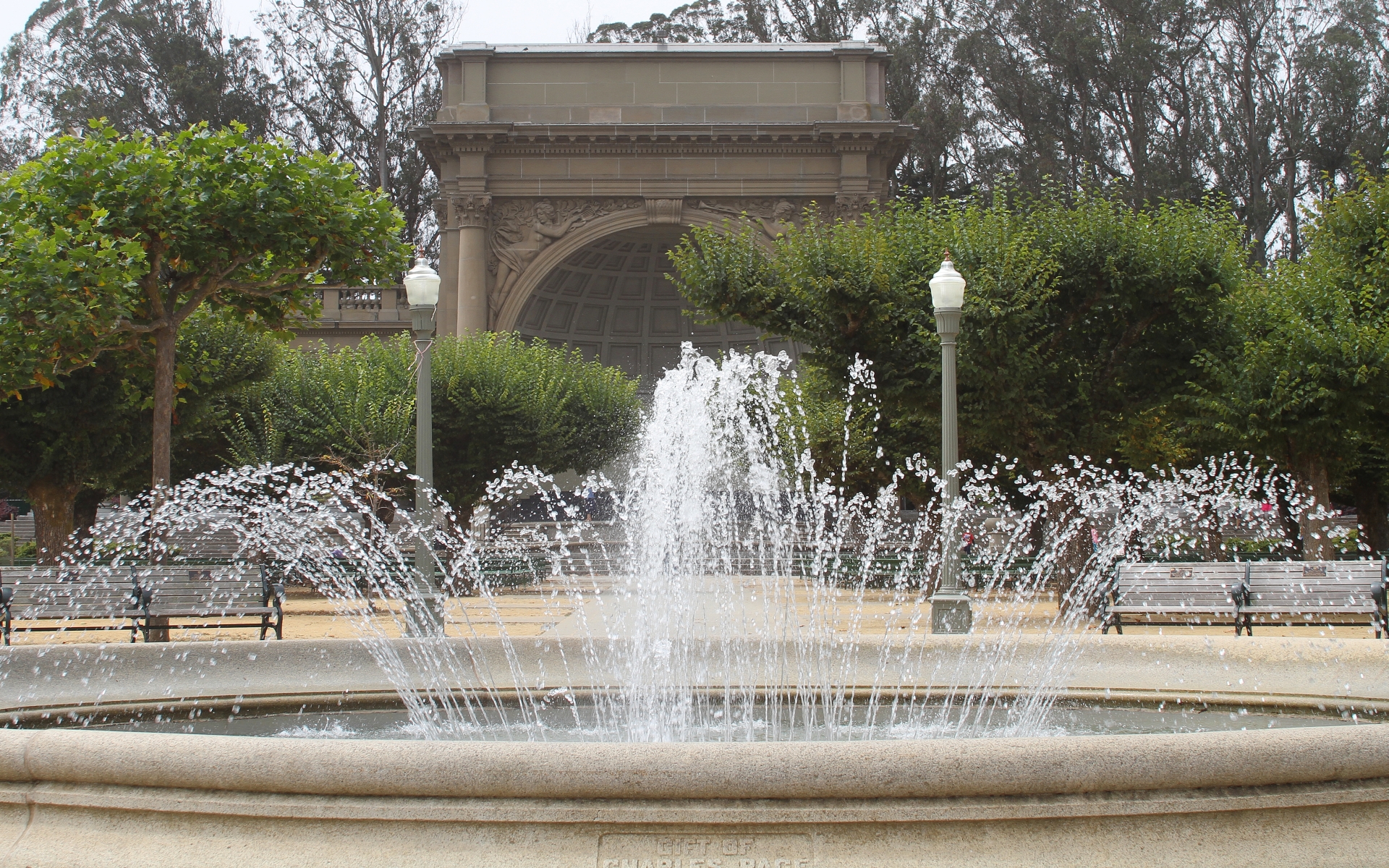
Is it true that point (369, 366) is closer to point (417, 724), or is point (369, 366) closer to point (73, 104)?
point (417, 724)

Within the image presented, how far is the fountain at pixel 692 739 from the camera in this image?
3.97m

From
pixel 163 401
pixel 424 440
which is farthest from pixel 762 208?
pixel 424 440

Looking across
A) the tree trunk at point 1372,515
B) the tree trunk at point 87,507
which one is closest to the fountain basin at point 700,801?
the tree trunk at point 1372,515

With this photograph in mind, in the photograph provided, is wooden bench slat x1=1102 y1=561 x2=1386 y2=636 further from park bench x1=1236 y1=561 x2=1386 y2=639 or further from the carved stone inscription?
the carved stone inscription

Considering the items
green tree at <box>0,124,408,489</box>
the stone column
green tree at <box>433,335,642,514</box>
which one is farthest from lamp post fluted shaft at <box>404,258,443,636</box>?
the stone column

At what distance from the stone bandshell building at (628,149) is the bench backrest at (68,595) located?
804 inches

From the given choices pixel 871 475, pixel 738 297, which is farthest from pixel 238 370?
pixel 871 475

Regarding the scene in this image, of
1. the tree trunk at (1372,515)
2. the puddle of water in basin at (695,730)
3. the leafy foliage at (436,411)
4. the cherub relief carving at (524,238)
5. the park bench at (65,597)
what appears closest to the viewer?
the puddle of water in basin at (695,730)

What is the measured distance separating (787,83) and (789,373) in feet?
26.7

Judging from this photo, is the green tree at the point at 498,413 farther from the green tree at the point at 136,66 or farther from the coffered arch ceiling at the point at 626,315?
the green tree at the point at 136,66

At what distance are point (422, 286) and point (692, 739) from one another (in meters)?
7.49

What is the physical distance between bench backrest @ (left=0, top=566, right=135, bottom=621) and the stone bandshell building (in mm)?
20415

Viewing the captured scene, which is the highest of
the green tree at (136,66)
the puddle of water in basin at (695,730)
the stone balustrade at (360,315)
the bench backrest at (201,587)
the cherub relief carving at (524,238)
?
the green tree at (136,66)

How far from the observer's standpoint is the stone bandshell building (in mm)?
32469
